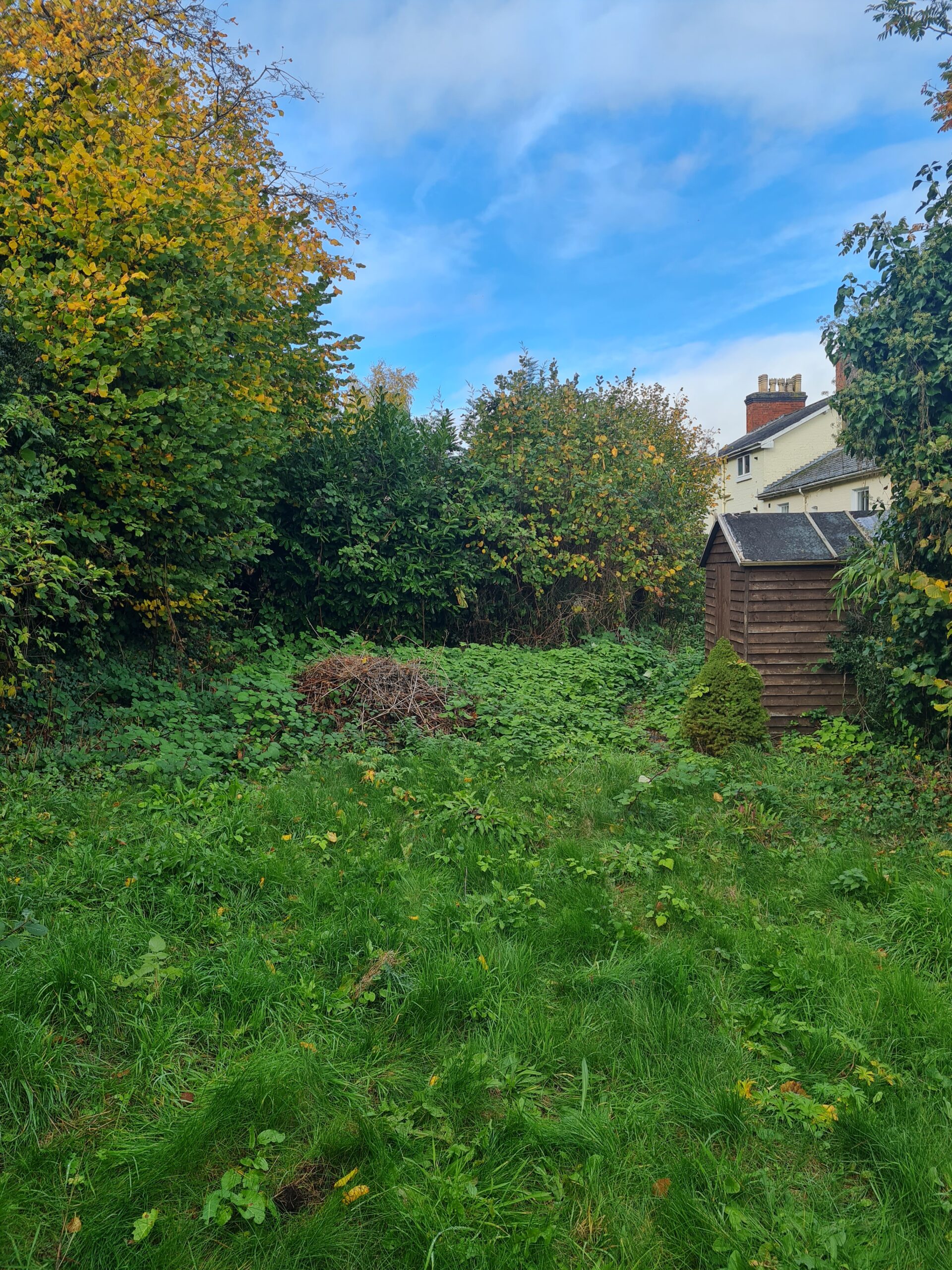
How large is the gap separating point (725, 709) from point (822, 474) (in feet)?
51.6

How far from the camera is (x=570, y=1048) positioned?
110 inches

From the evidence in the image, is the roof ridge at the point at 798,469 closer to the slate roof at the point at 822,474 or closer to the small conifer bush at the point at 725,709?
the slate roof at the point at 822,474

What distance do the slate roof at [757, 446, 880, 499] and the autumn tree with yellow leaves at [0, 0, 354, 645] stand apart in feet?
46.5

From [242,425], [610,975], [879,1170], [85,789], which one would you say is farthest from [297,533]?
[879,1170]

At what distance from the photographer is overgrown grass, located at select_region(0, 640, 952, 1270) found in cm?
208

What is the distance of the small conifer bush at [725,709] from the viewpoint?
7453 millimetres

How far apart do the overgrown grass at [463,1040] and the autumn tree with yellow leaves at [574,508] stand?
820cm

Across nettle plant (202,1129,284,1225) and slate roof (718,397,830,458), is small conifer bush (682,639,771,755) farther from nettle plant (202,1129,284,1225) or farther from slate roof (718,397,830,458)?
slate roof (718,397,830,458)

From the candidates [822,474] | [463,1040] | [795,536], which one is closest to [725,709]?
[795,536]

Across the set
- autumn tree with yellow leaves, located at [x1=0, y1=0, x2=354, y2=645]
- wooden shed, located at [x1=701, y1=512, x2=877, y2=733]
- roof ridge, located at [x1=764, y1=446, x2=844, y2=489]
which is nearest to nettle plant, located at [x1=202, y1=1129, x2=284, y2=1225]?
autumn tree with yellow leaves, located at [x1=0, y1=0, x2=354, y2=645]

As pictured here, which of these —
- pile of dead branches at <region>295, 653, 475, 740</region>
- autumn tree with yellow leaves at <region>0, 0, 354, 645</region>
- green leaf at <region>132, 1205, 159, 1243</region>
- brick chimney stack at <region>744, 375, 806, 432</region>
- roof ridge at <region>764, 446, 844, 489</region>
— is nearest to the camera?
green leaf at <region>132, 1205, 159, 1243</region>

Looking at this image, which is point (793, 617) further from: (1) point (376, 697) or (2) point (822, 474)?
(2) point (822, 474)

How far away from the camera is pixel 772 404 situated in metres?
31.8

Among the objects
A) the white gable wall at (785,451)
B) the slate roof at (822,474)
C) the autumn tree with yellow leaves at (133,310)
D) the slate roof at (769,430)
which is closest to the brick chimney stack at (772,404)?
the slate roof at (769,430)
